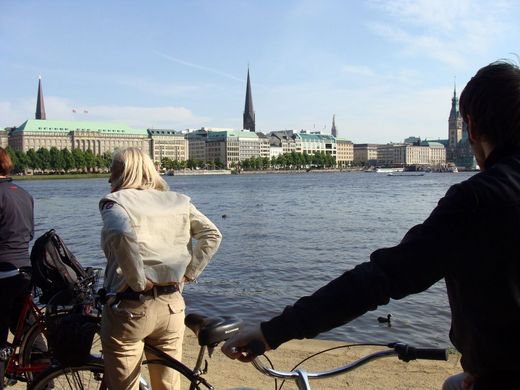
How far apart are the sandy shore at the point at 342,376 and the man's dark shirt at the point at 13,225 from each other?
1.28 meters

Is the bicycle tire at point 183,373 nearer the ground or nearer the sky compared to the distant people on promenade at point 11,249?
nearer the ground

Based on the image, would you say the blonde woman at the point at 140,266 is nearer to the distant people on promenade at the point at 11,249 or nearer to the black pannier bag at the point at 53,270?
the black pannier bag at the point at 53,270

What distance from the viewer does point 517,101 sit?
5.30ft

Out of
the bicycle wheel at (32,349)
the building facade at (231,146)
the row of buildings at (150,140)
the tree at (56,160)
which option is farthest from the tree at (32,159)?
the bicycle wheel at (32,349)

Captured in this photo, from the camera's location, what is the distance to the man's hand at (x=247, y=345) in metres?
1.72

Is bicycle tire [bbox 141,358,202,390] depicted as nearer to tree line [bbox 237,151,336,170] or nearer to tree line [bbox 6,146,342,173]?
tree line [bbox 6,146,342,173]

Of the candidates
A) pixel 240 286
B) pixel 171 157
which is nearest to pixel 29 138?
pixel 171 157

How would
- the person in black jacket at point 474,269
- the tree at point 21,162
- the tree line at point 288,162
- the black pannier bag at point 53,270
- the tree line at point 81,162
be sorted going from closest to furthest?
the person in black jacket at point 474,269
the black pannier bag at point 53,270
the tree at point 21,162
the tree line at point 81,162
the tree line at point 288,162

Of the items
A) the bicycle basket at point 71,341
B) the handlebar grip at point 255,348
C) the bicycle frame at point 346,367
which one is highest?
the handlebar grip at point 255,348

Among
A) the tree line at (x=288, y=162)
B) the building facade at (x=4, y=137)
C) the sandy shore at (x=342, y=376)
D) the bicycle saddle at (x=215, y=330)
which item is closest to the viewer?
the bicycle saddle at (x=215, y=330)

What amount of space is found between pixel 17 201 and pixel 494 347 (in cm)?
382

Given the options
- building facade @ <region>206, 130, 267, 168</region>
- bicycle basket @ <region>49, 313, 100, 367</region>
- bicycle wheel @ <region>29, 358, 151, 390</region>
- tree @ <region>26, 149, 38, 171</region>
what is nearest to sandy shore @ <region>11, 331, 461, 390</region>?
bicycle wheel @ <region>29, 358, 151, 390</region>

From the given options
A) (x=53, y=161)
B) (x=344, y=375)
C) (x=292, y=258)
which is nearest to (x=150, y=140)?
(x=53, y=161)

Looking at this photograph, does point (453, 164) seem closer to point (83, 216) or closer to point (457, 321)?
point (83, 216)
